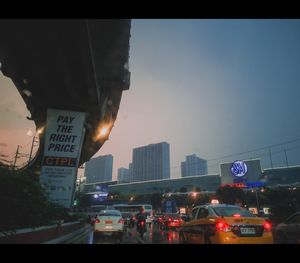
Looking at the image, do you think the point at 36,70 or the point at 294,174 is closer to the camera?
the point at 36,70

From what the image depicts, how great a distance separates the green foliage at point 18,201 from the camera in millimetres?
8766

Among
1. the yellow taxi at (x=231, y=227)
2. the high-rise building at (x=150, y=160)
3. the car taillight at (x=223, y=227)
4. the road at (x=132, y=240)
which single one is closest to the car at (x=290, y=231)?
the yellow taxi at (x=231, y=227)

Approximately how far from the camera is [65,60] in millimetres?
24266

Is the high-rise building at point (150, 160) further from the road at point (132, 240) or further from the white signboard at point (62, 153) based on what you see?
the road at point (132, 240)

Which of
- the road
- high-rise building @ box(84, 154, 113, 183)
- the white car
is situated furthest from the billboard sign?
high-rise building @ box(84, 154, 113, 183)

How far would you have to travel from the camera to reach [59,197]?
27.9m

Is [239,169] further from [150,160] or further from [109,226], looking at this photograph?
[150,160]

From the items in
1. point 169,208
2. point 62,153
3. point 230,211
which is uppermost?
point 62,153

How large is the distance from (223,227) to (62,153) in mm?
23989

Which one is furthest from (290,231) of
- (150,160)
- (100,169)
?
(100,169)

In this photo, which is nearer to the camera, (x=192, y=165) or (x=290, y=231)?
(x=290, y=231)
